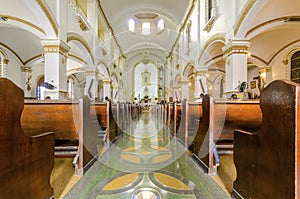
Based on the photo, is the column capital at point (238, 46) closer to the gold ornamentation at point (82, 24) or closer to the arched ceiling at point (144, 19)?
the arched ceiling at point (144, 19)

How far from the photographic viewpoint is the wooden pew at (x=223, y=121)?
1.94 m

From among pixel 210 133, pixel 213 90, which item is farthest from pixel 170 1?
pixel 210 133

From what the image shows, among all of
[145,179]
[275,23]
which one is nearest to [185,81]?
[275,23]

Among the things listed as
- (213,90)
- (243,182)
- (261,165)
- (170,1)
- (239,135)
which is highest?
(170,1)

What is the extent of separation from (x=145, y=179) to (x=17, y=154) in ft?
3.84

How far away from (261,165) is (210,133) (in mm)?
871

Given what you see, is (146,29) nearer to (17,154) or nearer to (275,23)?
(275,23)

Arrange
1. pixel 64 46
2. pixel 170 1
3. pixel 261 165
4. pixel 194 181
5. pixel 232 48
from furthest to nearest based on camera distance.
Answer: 1. pixel 170 1
2. pixel 64 46
3. pixel 232 48
4. pixel 194 181
5. pixel 261 165

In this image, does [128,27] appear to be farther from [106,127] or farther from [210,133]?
[210,133]

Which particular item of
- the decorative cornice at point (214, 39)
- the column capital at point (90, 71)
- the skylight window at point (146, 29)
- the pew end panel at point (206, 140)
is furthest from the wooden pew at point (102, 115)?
the skylight window at point (146, 29)

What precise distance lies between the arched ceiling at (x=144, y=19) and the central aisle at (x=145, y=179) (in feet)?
26.9

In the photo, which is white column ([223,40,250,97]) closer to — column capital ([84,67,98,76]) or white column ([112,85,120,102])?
column capital ([84,67,98,76])

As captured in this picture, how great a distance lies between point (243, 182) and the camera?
→ 131 centimetres

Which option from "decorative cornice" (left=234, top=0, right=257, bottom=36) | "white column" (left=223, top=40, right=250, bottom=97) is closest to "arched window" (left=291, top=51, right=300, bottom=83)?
"white column" (left=223, top=40, right=250, bottom=97)
